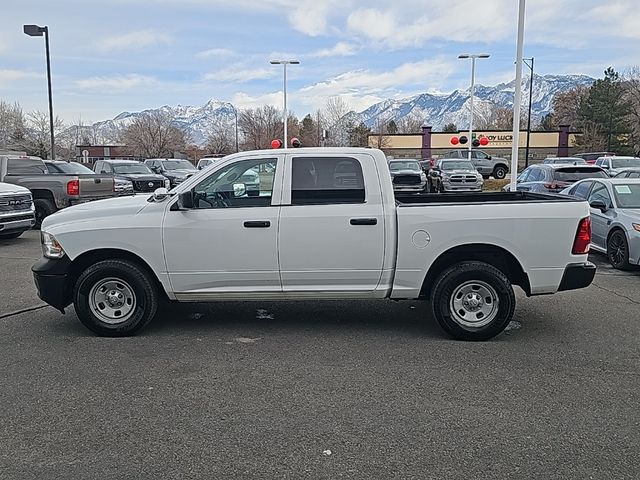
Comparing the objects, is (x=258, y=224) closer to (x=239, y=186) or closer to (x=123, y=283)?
(x=239, y=186)

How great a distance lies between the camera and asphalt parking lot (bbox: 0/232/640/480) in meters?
3.60

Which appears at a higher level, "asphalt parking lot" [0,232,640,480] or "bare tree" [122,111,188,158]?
"bare tree" [122,111,188,158]

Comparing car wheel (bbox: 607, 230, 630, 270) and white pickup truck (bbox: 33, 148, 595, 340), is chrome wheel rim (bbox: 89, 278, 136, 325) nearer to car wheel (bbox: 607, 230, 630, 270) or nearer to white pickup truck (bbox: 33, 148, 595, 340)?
white pickup truck (bbox: 33, 148, 595, 340)

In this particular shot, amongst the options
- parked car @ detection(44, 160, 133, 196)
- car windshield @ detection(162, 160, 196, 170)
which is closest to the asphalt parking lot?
parked car @ detection(44, 160, 133, 196)

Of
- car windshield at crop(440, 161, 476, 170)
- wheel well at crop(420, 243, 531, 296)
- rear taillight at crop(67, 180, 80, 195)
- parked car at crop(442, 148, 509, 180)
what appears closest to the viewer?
wheel well at crop(420, 243, 531, 296)

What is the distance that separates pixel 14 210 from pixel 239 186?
26.9ft

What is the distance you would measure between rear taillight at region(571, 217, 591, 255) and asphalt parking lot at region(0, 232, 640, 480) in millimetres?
913

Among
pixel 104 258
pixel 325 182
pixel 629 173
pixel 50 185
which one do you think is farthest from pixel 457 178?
Answer: pixel 104 258

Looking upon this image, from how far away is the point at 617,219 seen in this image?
9.99 meters

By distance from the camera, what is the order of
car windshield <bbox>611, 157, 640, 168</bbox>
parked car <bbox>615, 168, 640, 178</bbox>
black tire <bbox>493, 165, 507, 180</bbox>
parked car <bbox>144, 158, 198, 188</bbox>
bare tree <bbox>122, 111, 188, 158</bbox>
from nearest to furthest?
parked car <bbox>615, 168, 640, 178</bbox> < car windshield <bbox>611, 157, 640, 168</bbox> < parked car <bbox>144, 158, 198, 188</bbox> < black tire <bbox>493, 165, 507, 180</bbox> < bare tree <bbox>122, 111, 188, 158</bbox>

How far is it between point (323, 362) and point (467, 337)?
60.9 inches

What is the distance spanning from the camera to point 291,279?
5984 millimetres

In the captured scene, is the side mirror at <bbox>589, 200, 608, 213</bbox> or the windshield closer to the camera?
the side mirror at <bbox>589, 200, 608, 213</bbox>

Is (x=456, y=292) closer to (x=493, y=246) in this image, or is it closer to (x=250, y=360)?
(x=493, y=246)
